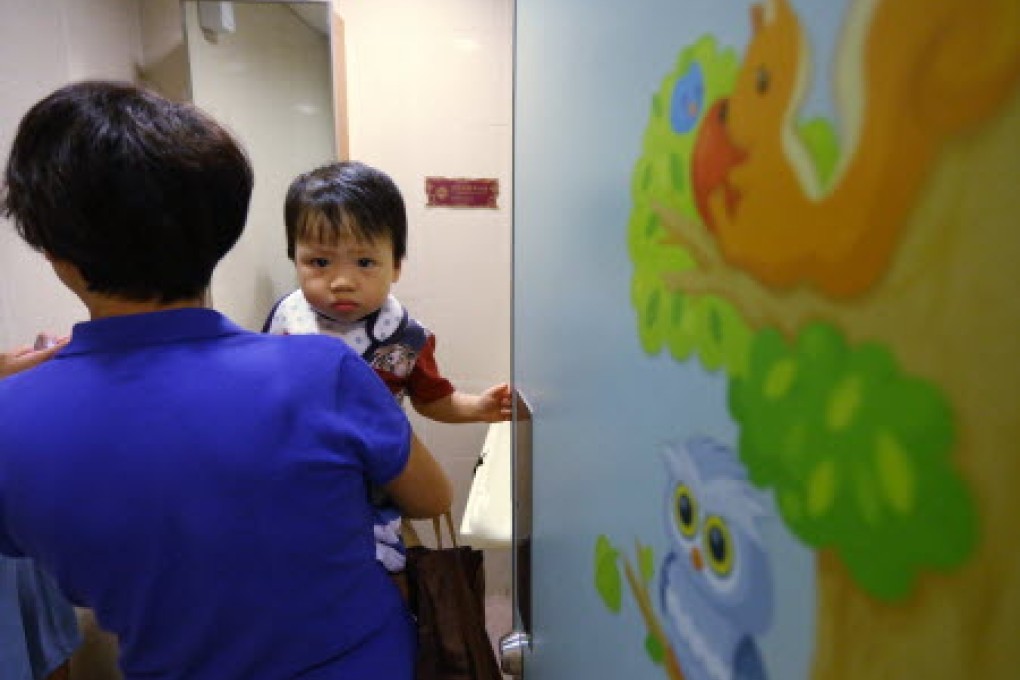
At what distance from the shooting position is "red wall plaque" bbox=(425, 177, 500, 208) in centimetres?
177

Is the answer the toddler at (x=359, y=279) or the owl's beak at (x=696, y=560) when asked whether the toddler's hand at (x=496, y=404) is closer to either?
the toddler at (x=359, y=279)

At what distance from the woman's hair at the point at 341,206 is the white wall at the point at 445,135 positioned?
70 cm

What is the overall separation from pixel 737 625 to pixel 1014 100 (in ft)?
0.87

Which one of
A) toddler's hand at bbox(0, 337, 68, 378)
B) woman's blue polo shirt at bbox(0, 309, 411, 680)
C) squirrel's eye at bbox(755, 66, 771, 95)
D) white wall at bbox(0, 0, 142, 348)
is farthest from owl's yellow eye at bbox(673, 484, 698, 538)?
white wall at bbox(0, 0, 142, 348)

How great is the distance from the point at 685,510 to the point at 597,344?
162 mm

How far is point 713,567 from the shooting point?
13.2 inches

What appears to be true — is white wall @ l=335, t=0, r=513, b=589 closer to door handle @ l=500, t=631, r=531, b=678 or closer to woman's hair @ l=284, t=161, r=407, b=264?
woman's hair @ l=284, t=161, r=407, b=264

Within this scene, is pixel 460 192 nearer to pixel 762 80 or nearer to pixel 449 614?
pixel 449 614

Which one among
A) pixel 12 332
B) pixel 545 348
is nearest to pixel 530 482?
pixel 545 348

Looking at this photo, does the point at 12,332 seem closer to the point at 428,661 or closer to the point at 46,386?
the point at 46,386

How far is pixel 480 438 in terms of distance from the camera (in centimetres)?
194

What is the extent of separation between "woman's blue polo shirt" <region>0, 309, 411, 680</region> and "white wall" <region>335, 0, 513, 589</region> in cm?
124

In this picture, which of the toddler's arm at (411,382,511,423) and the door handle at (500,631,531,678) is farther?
the toddler's arm at (411,382,511,423)

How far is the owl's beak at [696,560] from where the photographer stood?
348 mm
